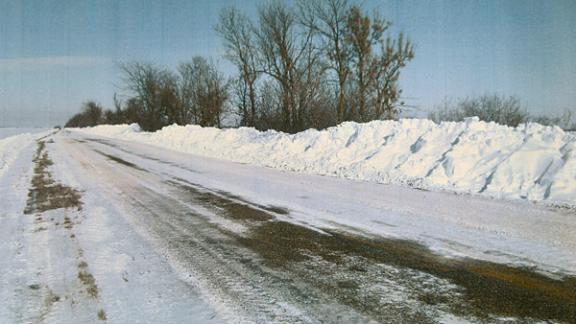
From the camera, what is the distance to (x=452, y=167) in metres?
8.93

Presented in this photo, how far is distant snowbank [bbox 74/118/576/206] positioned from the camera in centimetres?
751

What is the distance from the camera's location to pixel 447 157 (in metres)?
9.32

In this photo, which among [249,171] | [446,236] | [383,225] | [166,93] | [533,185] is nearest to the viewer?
[446,236]

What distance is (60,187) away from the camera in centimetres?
862

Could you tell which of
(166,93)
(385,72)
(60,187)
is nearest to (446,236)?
(60,187)

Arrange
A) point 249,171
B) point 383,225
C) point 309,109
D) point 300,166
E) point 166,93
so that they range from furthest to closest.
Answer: point 166,93, point 309,109, point 300,166, point 249,171, point 383,225

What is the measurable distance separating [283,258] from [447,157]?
6.69 metres

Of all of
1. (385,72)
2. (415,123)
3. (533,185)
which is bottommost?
(533,185)

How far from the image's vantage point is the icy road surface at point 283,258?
9.59 feet

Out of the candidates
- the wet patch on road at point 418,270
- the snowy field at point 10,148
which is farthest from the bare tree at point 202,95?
the wet patch on road at point 418,270

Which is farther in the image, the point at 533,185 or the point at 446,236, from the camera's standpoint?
the point at 533,185

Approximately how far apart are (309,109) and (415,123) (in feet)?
39.3

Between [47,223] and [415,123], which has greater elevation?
[415,123]

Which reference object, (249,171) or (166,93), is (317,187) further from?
(166,93)
